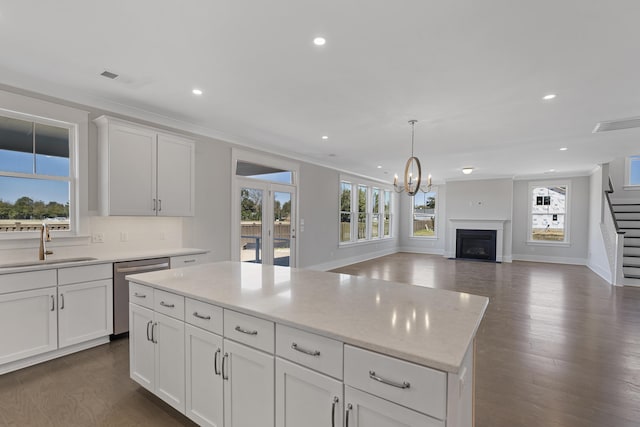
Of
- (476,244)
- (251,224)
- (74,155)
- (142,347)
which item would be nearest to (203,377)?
(142,347)

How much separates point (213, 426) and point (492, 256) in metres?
9.98

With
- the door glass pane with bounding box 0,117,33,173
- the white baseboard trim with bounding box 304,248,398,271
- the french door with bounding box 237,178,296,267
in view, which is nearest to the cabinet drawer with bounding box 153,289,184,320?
the door glass pane with bounding box 0,117,33,173

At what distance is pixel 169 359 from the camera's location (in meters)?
1.99

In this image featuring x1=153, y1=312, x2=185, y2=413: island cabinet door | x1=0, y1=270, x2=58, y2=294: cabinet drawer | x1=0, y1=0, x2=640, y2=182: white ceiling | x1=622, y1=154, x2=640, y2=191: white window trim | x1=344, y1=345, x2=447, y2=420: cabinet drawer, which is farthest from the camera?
x1=622, y1=154, x2=640, y2=191: white window trim

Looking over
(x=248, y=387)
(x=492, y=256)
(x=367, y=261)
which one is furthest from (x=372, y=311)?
(x=492, y=256)

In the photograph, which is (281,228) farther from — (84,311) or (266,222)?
(84,311)

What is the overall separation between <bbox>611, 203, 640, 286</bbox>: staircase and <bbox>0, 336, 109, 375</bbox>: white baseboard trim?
9.15 m

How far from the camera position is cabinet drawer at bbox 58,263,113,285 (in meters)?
2.87

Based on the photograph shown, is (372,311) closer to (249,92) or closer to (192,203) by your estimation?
(249,92)

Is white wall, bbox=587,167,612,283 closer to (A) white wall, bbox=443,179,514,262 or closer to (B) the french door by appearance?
(A) white wall, bbox=443,179,514,262

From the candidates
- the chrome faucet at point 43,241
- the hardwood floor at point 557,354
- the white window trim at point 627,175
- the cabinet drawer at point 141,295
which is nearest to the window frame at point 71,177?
the chrome faucet at point 43,241

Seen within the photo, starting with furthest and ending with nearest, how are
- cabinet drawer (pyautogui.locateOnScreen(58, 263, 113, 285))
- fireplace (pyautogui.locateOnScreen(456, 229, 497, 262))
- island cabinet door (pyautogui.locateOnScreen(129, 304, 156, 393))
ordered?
fireplace (pyautogui.locateOnScreen(456, 229, 497, 262))
cabinet drawer (pyautogui.locateOnScreen(58, 263, 113, 285))
island cabinet door (pyautogui.locateOnScreen(129, 304, 156, 393))

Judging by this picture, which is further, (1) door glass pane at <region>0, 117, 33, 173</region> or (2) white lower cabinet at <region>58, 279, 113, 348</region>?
(1) door glass pane at <region>0, 117, 33, 173</region>

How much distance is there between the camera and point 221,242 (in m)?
4.90
